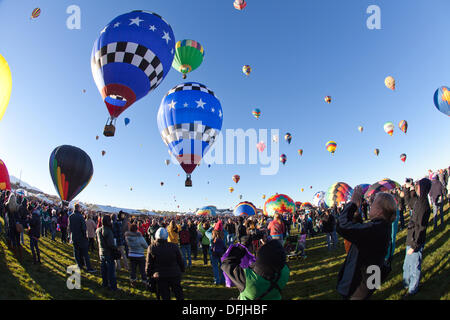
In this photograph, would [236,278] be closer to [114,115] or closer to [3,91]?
[3,91]

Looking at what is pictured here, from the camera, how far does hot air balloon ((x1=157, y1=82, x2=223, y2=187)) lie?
12.4 metres

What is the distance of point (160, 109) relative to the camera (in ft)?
44.0

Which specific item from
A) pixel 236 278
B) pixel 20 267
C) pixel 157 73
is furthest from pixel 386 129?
pixel 20 267

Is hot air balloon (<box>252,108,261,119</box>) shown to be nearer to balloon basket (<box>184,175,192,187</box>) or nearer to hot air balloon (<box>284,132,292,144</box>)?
hot air balloon (<box>284,132,292,144</box>)

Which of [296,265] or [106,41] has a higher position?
[106,41]

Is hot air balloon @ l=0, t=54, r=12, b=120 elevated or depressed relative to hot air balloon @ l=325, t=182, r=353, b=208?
elevated

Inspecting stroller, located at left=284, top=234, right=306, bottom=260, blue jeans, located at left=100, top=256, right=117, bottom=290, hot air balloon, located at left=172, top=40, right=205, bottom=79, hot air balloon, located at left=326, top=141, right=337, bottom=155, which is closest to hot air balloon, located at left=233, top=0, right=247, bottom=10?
hot air balloon, located at left=172, top=40, right=205, bottom=79

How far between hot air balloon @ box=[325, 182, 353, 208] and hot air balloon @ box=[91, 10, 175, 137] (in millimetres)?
23441

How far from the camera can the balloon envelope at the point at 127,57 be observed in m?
9.01

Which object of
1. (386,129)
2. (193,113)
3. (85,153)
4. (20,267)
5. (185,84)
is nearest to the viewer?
(20,267)

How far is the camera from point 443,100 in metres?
18.8

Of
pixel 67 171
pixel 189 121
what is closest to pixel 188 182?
pixel 189 121

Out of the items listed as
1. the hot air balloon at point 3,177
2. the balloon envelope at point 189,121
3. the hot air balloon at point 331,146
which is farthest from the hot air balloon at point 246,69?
the hot air balloon at point 3,177
